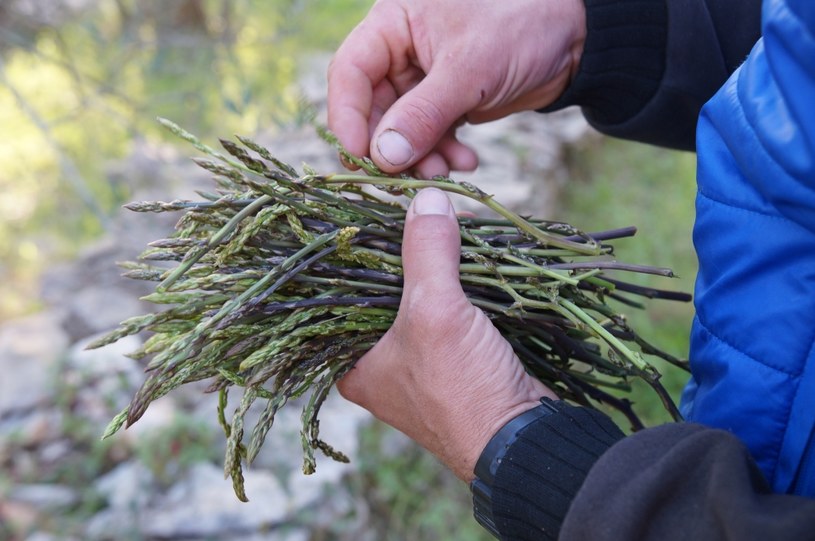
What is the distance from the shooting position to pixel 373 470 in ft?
Answer: 7.97

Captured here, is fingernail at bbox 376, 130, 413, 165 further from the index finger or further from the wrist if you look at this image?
the wrist

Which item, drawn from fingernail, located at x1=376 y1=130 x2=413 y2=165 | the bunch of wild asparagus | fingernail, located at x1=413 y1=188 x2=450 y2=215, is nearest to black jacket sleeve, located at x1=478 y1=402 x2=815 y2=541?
the bunch of wild asparagus

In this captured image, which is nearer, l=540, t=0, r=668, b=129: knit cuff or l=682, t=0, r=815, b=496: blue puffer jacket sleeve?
l=682, t=0, r=815, b=496: blue puffer jacket sleeve

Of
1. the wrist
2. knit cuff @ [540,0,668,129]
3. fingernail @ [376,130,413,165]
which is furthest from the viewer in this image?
knit cuff @ [540,0,668,129]

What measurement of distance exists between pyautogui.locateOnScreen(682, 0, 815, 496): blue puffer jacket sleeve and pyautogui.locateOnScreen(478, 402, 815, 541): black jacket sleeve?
10cm

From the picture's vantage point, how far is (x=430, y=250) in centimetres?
115

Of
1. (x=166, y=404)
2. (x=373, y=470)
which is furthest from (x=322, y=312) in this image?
(x=166, y=404)

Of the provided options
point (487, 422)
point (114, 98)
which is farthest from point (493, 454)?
point (114, 98)

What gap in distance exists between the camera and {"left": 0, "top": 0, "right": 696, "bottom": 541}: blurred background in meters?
2.24

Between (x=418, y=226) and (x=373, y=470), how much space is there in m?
1.48

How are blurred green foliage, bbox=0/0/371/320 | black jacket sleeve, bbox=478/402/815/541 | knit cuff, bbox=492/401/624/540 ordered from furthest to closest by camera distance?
1. blurred green foliage, bbox=0/0/371/320
2. knit cuff, bbox=492/401/624/540
3. black jacket sleeve, bbox=478/402/815/541

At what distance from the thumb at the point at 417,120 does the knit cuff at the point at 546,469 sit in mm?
582

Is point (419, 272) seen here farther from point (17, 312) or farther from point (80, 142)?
point (80, 142)

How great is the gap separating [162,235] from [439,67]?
1.82 m
